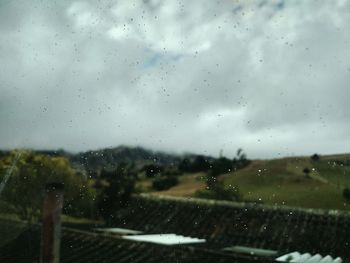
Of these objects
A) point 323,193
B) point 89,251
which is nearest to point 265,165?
point 323,193

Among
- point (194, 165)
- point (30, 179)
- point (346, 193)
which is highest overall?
point (194, 165)

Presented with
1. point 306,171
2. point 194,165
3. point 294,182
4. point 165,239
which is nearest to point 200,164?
point 194,165

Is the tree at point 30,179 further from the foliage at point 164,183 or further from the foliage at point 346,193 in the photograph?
the foliage at point 164,183

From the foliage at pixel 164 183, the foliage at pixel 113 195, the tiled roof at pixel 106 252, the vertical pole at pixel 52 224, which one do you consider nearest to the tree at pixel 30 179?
the foliage at pixel 113 195

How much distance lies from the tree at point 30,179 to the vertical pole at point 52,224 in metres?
43.6

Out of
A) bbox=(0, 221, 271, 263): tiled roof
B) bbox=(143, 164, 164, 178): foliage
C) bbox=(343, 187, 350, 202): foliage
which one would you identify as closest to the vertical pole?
bbox=(0, 221, 271, 263): tiled roof

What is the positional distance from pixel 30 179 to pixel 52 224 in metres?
46.4

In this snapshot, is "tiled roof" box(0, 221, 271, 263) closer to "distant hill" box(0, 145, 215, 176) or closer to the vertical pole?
the vertical pole

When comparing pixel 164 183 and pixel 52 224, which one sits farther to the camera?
pixel 164 183

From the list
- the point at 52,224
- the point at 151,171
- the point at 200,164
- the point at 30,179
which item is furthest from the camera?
the point at 200,164

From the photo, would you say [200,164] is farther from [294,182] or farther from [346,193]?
[346,193]

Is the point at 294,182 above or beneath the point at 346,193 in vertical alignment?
above

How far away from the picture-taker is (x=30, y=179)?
56375mm

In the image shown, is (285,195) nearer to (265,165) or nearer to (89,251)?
(265,165)
